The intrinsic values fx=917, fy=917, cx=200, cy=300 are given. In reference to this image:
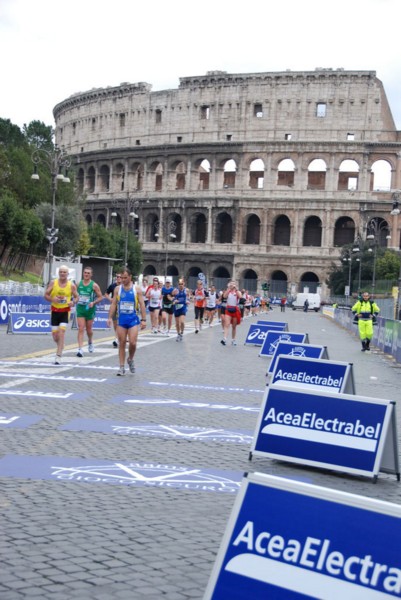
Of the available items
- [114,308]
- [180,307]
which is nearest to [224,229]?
[180,307]

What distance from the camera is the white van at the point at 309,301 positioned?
267 ft

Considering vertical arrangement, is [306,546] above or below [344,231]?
below

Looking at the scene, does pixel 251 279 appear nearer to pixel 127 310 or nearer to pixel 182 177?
pixel 182 177

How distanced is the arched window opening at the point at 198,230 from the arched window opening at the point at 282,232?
730cm

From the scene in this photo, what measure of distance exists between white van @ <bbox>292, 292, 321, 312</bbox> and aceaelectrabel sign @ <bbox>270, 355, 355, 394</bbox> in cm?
7194

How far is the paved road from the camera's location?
181 inches

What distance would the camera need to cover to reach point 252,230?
300 feet

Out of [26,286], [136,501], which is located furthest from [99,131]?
[136,501]

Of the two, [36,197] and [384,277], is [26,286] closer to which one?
[36,197]

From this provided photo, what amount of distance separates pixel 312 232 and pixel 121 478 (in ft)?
276

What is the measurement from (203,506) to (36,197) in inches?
2682

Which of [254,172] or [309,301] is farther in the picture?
[254,172]

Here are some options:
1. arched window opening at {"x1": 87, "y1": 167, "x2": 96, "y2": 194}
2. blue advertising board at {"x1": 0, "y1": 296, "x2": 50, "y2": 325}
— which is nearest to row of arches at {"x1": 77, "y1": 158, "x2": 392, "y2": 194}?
arched window opening at {"x1": 87, "y1": 167, "x2": 96, "y2": 194}

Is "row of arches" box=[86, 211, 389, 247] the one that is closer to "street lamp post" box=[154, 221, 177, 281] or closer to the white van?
"street lamp post" box=[154, 221, 177, 281]
